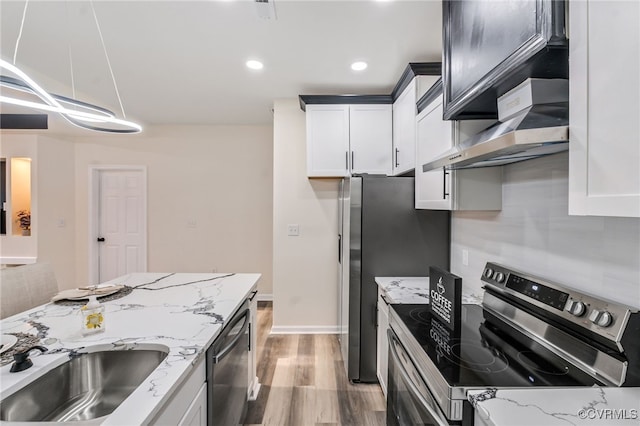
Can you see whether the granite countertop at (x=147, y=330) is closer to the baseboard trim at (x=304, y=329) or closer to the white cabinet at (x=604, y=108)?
the white cabinet at (x=604, y=108)

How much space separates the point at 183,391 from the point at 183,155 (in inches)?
165

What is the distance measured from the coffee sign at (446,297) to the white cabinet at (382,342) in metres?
0.60

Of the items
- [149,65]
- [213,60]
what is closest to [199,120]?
[149,65]

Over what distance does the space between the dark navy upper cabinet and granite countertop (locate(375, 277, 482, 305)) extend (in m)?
1.05

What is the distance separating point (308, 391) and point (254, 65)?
2.70 metres

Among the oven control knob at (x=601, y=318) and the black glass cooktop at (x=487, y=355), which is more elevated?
the oven control knob at (x=601, y=318)

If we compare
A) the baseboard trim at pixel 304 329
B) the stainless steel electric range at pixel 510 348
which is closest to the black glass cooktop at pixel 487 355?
the stainless steel electric range at pixel 510 348

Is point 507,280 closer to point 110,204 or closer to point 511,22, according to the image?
point 511,22

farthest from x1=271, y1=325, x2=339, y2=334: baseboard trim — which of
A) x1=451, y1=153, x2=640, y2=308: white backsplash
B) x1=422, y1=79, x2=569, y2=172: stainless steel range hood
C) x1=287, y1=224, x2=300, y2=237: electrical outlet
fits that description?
x1=422, y1=79, x2=569, y2=172: stainless steel range hood

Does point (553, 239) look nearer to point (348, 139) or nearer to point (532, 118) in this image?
point (532, 118)

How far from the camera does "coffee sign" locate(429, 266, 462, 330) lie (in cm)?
127

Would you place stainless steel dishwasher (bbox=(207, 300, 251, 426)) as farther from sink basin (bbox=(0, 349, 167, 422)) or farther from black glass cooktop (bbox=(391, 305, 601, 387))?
black glass cooktop (bbox=(391, 305, 601, 387))

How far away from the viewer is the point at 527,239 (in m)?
1.46

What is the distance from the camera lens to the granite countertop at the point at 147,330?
83 cm
